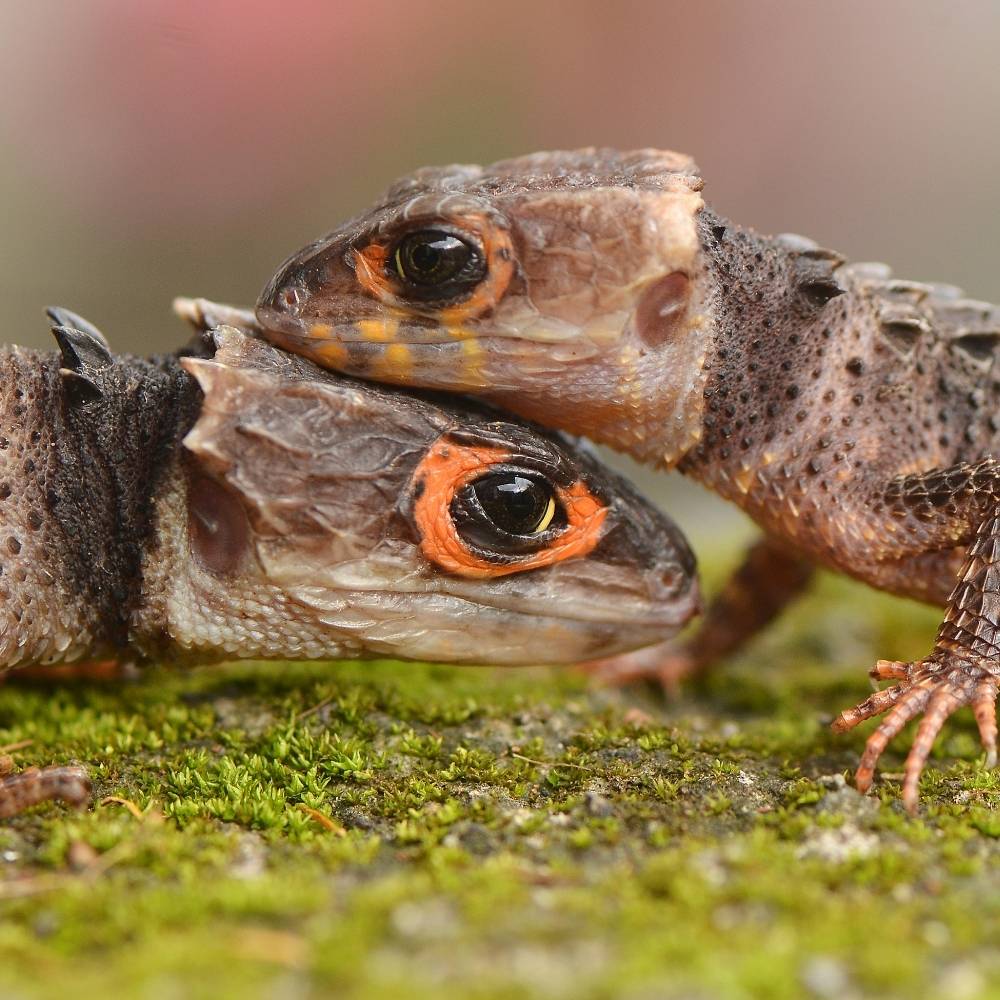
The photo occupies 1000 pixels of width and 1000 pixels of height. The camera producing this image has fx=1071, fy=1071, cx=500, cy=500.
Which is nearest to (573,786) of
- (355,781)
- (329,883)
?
(355,781)

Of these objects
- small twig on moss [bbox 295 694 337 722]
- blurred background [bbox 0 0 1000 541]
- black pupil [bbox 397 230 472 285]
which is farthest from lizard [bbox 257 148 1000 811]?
blurred background [bbox 0 0 1000 541]

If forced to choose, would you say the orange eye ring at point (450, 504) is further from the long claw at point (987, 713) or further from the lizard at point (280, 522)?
the long claw at point (987, 713)

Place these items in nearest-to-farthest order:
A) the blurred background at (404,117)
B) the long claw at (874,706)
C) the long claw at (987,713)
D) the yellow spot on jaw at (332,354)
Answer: the long claw at (987,713) < the long claw at (874,706) < the yellow spot on jaw at (332,354) < the blurred background at (404,117)

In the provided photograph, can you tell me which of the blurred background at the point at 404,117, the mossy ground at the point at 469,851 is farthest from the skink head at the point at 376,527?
the blurred background at the point at 404,117

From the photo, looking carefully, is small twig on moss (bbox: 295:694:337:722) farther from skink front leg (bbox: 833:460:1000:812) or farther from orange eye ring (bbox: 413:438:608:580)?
skink front leg (bbox: 833:460:1000:812)

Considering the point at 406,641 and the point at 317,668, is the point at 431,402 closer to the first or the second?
the point at 406,641

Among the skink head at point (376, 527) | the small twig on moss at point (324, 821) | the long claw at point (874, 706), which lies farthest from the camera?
the long claw at point (874, 706)
